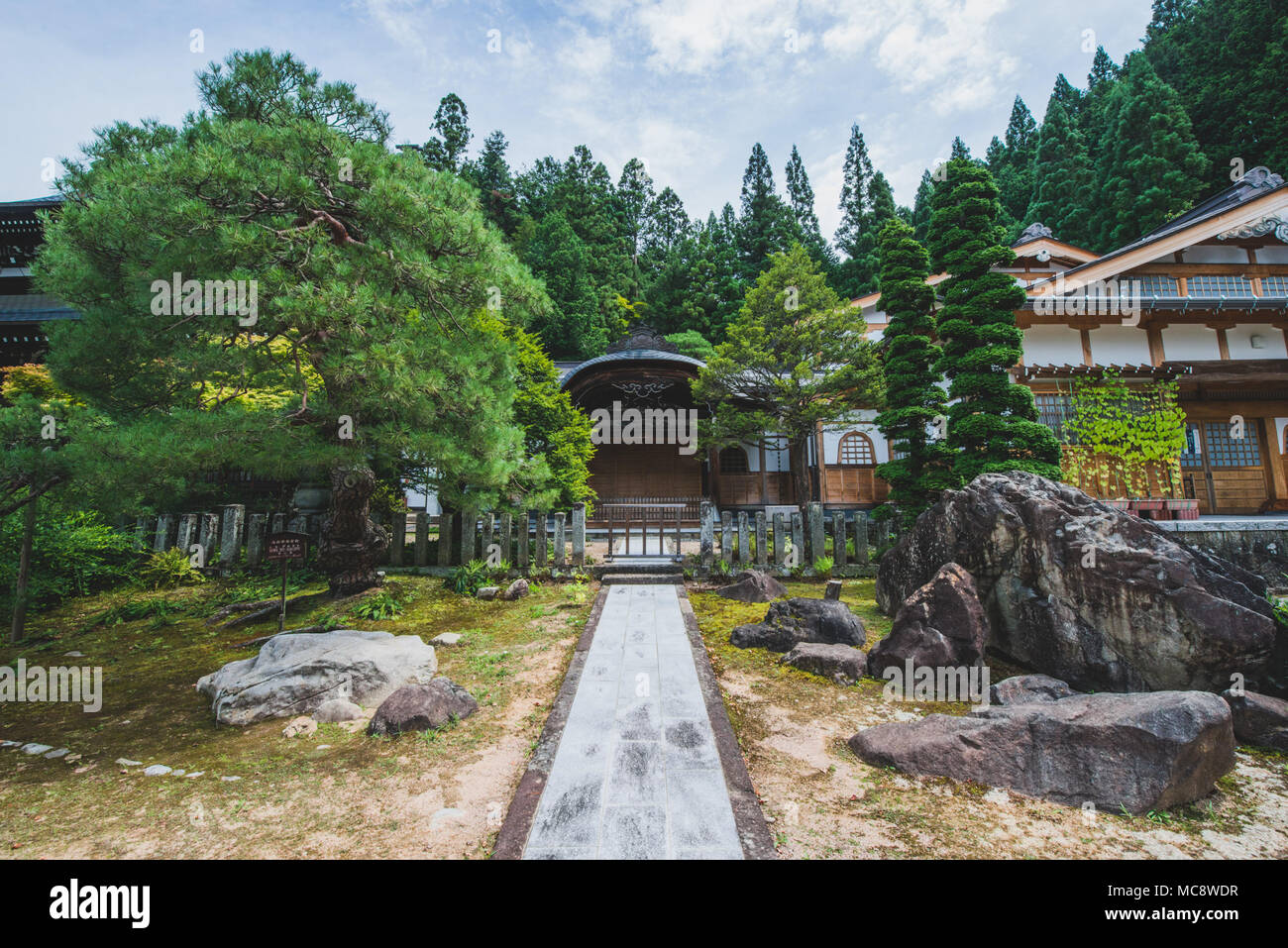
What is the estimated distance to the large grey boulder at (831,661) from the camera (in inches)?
188

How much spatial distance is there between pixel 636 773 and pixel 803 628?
318 centimetres

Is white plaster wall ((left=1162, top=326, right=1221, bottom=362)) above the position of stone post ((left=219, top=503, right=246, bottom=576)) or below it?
above

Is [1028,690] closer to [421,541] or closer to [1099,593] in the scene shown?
[1099,593]

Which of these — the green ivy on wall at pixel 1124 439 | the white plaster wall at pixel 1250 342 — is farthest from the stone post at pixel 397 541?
the white plaster wall at pixel 1250 342

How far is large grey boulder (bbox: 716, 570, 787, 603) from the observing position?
7.79m

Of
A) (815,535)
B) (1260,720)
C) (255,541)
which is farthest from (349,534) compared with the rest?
(1260,720)

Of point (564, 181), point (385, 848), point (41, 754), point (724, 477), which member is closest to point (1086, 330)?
point (724, 477)

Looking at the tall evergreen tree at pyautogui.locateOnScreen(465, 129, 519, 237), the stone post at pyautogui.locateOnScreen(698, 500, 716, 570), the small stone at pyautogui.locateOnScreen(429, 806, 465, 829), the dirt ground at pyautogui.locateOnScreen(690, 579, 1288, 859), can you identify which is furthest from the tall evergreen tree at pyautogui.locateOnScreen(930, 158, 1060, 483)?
the tall evergreen tree at pyautogui.locateOnScreen(465, 129, 519, 237)

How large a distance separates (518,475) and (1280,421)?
63.1 ft

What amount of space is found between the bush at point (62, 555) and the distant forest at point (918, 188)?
1500 centimetres

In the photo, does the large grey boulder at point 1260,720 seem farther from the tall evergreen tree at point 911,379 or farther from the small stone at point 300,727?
the small stone at point 300,727

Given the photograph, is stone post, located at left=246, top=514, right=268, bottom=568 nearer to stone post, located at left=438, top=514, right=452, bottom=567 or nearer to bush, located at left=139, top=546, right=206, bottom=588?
bush, located at left=139, top=546, right=206, bottom=588

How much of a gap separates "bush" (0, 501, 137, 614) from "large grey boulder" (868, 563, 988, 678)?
32.5 feet
